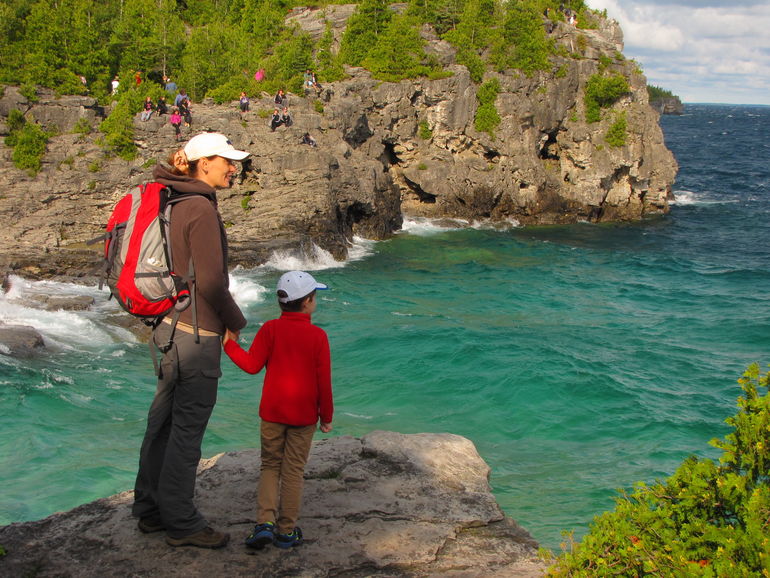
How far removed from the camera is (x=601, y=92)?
38469 millimetres

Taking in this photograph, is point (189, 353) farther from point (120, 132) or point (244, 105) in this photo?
point (244, 105)

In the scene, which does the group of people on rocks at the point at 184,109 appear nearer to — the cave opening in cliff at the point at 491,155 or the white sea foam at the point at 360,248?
the white sea foam at the point at 360,248

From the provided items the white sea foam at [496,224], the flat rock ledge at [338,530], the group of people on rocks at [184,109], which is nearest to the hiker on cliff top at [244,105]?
the group of people on rocks at [184,109]

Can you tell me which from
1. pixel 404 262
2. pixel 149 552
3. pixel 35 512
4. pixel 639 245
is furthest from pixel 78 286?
pixel 639 245

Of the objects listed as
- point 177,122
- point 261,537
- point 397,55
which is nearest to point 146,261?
point 261,537

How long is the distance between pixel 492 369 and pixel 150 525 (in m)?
Answer: 11.9

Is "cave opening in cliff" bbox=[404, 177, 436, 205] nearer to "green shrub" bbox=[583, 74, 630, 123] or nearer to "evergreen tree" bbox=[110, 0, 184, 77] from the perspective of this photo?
"green shrub" bbox=[583, 74, 630, 123]

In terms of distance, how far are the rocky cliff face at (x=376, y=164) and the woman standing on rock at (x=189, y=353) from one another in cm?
1897

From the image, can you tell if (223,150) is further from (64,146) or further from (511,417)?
(64,146)

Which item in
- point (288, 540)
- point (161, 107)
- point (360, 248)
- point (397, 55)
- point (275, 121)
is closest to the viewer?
point (288, 540)

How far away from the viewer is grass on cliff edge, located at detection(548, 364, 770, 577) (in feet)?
10.8

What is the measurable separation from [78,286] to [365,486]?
17.9 m

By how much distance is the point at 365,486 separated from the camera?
573 centimetres

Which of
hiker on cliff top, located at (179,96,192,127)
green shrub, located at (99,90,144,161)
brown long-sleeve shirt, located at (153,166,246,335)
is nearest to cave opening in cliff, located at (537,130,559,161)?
hiker on cliff top, located at (179,96,192,127)
